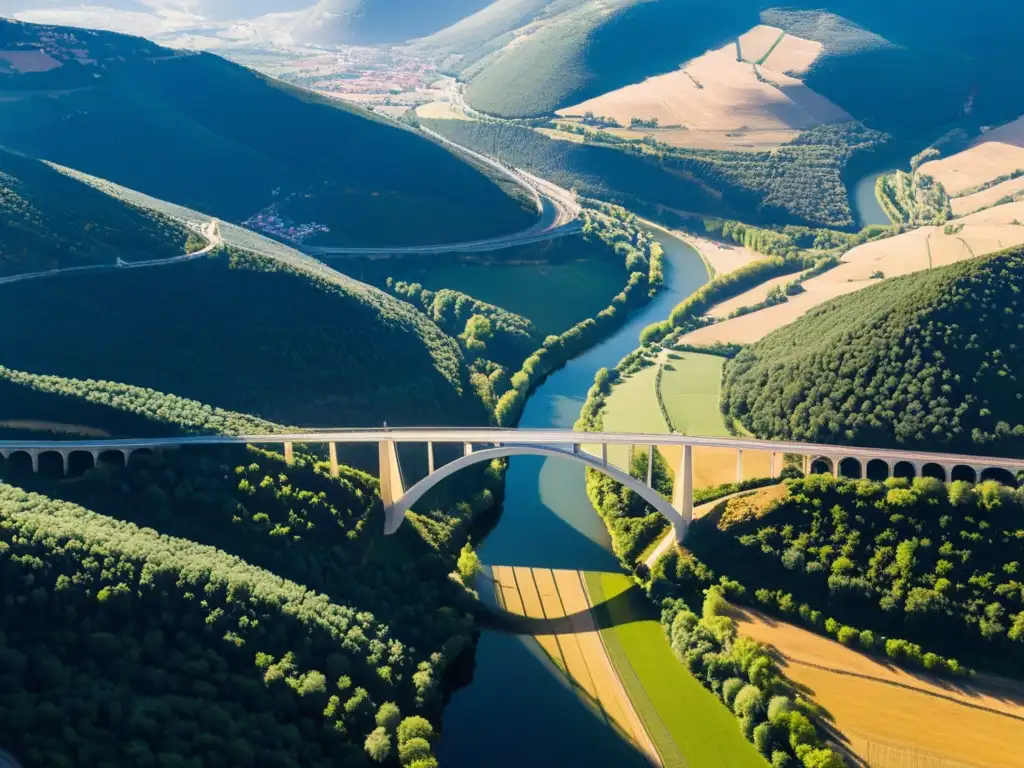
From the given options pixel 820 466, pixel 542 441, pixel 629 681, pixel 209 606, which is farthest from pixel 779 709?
pixel 209 606

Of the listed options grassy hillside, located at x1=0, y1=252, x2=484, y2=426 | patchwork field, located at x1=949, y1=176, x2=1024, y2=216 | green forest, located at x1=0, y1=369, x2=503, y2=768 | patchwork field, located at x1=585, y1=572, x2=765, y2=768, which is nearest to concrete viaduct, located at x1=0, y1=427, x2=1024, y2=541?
green forest, located at x1=0, y1=369, x2=503, y2=768

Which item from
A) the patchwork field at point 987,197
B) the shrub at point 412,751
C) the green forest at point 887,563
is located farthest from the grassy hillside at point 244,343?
the patchwork field at point 987,197

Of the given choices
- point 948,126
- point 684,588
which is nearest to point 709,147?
point 948,126

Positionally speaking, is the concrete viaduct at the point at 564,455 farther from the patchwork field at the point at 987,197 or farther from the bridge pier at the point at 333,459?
the patchwork field at the point at 987,197

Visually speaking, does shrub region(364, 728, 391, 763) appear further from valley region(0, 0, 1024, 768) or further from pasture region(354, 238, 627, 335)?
pasture region(354, 238, 627, 335)

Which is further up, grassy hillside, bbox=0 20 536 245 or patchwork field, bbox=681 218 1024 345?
grassy hillside, bbox=0 20 536 245

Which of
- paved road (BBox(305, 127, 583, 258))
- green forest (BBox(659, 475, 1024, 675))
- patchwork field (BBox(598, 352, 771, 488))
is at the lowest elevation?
green forest (BBox(659, 475, 1024, 675))

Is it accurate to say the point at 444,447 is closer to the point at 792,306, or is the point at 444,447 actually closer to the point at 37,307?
the point at 37,307

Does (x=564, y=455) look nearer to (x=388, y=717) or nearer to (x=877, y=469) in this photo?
(x=388, y=717)
